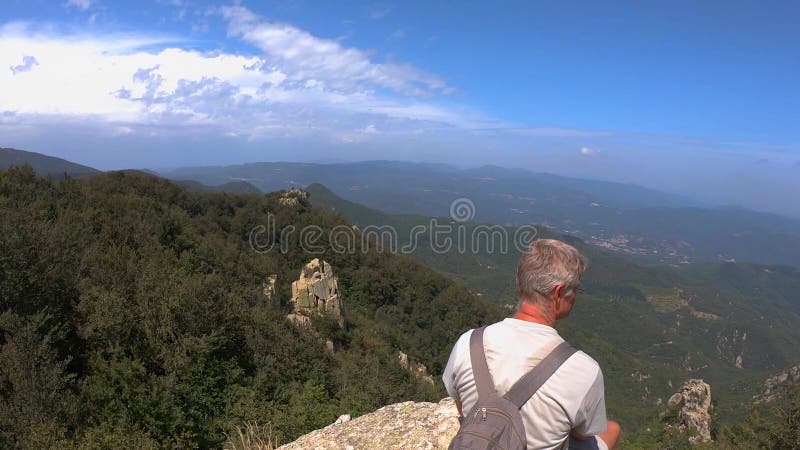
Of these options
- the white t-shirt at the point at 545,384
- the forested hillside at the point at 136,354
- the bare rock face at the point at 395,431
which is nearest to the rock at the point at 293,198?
the forested hillside at the point at 136,354

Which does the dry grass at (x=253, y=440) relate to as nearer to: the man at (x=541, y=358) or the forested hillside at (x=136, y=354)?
the forested hillside at (x=136, y=354)

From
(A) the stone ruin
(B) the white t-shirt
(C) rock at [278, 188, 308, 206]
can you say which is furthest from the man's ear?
(C) rock at [278, 188, 308, 206]

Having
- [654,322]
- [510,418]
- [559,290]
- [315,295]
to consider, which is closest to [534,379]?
[510,418]

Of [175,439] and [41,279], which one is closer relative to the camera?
[175,439]

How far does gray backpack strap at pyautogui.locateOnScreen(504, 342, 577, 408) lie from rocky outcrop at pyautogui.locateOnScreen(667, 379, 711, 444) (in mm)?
23520

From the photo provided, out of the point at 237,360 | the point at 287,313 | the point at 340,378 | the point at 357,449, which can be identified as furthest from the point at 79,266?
the point at 287,313

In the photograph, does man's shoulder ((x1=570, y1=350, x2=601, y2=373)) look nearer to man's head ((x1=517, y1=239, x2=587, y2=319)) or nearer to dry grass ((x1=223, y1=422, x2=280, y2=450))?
man's head ((x1=517, y1=239, x2=587, y2=319))

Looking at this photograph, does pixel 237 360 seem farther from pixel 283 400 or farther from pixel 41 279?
pixel 41 279

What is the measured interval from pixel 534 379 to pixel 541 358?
0.46ft

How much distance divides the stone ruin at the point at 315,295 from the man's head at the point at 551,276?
2279 centimetres

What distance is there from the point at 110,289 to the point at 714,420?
107ft

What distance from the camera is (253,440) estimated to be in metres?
6.36

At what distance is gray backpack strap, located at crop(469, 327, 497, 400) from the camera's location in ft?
8.05

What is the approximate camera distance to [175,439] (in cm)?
796
